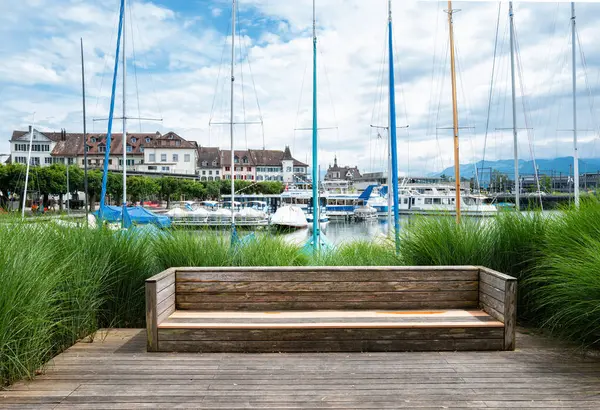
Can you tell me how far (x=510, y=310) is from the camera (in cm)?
351

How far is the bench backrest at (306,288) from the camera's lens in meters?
3.96

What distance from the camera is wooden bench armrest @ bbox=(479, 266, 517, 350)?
3504 mm

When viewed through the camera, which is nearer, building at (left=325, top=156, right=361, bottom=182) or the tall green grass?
the tall green grass

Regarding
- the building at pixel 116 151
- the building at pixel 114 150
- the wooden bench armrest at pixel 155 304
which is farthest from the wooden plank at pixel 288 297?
the building at pixel 114 150

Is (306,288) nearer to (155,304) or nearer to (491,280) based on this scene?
(155,304)

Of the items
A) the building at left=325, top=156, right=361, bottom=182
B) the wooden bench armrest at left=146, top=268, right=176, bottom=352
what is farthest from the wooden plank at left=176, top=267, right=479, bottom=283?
the building at left=325, top=156, right=361, bottom=182

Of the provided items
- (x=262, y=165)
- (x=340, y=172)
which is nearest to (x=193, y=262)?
(x=262, y=165)

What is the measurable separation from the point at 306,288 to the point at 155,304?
1.19 meters

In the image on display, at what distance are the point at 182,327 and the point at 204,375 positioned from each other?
1.74ft

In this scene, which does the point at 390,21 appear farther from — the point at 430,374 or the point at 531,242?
the point at 430,374

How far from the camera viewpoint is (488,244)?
4.69 m

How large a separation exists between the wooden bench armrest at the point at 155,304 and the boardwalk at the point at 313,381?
0.43 ft

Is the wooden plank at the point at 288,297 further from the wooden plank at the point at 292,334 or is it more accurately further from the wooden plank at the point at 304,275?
the wooden plank at the point at 292,334

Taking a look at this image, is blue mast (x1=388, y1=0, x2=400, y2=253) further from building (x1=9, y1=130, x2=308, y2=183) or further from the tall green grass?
building (x1=9, y1=130, x2=308, y2=183)
